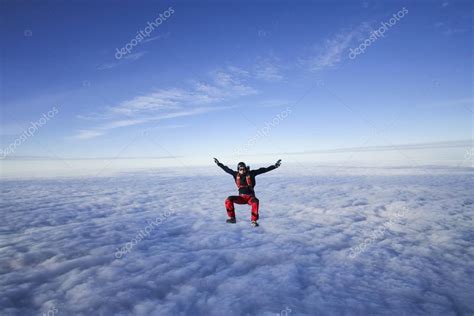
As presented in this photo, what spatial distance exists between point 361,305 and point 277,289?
118 centimetres

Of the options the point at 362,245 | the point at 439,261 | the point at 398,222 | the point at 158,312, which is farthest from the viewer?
the point at 398,222

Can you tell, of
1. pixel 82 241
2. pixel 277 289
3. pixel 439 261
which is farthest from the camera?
pixel 82 241

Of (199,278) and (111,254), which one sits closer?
(199,278)

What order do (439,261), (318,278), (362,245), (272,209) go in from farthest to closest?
(272,209) → (362,245) → (439,261) → (318,278)

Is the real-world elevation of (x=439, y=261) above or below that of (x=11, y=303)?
below

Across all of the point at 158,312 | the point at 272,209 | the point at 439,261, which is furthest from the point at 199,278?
the point at 272,209

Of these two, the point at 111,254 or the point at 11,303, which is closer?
the point at 11,303

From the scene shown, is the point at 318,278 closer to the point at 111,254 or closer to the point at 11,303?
the point at 111,254

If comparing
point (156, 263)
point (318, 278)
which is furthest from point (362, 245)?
point (156, 263)

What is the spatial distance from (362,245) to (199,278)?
3.93m

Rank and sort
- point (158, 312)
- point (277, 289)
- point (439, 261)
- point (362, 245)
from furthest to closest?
point (362, 245) → point (439, 261) → point (277, 289) → point (158, 312)

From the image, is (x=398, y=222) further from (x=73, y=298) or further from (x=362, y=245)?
(x=73, y=298)

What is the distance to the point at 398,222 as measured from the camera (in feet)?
27.2

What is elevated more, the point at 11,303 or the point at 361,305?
the point at 11,303
